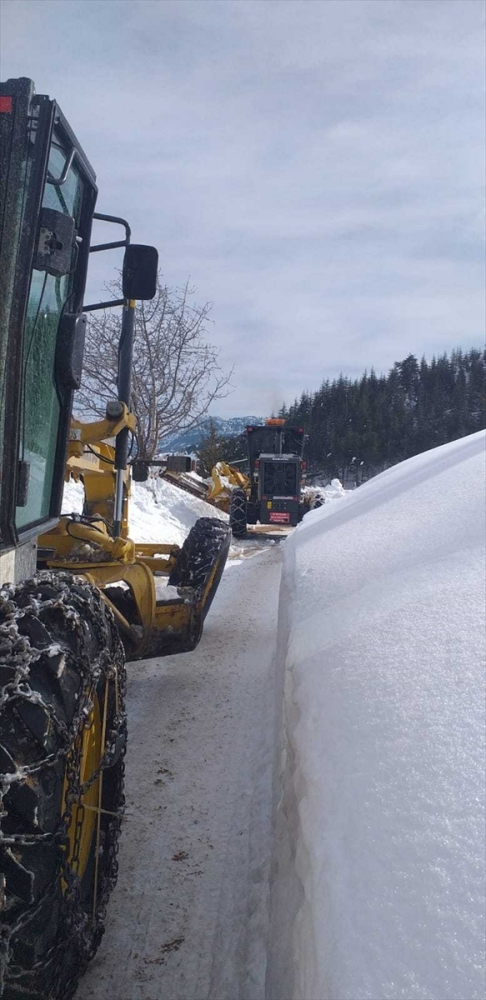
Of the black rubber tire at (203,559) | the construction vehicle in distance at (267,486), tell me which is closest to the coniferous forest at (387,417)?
the construction vehicle in distance at (267,486)

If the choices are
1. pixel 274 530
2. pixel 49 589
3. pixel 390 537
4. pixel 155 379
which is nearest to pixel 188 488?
pixel 155 379

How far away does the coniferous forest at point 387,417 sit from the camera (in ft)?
184

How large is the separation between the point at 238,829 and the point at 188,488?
17595 millimetres

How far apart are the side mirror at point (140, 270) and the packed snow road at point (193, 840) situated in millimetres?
2387

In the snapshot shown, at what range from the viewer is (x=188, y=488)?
20500mm

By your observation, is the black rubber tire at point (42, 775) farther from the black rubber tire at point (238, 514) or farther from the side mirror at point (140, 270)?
the black rubber tire at point (238, 514)

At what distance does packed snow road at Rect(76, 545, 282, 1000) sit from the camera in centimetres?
227

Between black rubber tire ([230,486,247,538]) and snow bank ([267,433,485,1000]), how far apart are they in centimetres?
1215

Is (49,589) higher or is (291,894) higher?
(49,589)

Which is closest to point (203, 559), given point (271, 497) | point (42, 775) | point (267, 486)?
point (42, 775)

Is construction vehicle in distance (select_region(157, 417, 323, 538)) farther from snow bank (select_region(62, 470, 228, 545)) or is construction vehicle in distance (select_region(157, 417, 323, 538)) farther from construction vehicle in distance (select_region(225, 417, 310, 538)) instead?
snow bank (select_region(62, 470, 228, 545))

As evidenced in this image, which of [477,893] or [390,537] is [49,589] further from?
[390,537]

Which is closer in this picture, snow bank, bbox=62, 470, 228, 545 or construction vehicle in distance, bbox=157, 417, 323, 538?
snow bank, bbox=62, 470, 228, 545

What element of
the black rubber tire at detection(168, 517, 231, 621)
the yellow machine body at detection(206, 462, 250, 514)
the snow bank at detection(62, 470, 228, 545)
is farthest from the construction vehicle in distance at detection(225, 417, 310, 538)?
the black rubber tire at detection(168, 517, 231, 621)
